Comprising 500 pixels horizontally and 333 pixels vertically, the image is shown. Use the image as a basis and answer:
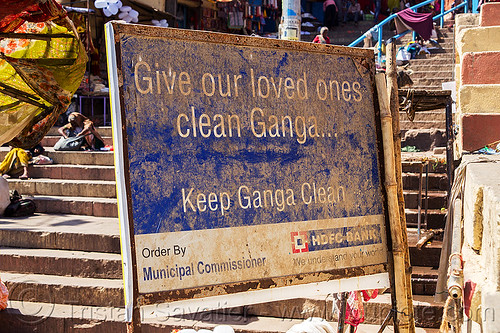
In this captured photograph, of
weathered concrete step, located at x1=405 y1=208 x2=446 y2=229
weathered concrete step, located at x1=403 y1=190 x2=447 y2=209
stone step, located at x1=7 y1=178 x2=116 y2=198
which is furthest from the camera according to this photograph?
stone step, located at x1=7 y1=178 x2=116 y2=198

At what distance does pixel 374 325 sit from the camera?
5.46 meters

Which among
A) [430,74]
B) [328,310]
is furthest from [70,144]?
[430,74]

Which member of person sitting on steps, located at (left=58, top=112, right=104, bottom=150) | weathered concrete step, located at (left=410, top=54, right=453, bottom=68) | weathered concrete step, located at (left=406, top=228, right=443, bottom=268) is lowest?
weathered concrete step, located at (left=406, top=228, right=443, bottom=268)

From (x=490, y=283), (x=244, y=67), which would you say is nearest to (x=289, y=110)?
(x=244, y=67)

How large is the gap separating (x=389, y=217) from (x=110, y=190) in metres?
6.69

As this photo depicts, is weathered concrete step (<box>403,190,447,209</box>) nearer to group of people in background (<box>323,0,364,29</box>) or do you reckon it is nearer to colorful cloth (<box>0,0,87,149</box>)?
colorful cloth (<box>0,0,87,149</box>)

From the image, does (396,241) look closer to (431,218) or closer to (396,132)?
(396,132)

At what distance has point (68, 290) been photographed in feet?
20.3

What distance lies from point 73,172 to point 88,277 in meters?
3.15

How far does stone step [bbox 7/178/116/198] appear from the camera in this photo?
8.66 metres

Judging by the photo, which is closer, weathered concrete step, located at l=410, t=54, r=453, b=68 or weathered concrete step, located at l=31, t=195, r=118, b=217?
weathered concrete step, located at l=31, t=195, r=118, b=217

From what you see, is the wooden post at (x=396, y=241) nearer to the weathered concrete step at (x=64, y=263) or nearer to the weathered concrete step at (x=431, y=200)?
the weathered concrete step at (x=64, y=263)

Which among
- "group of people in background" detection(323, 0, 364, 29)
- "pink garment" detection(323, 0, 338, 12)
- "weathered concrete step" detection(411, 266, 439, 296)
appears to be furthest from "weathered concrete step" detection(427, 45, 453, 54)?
"weathered concrete step" detection(411, 266, 439, 296)

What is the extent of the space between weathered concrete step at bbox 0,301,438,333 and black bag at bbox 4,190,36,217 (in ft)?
7.81
